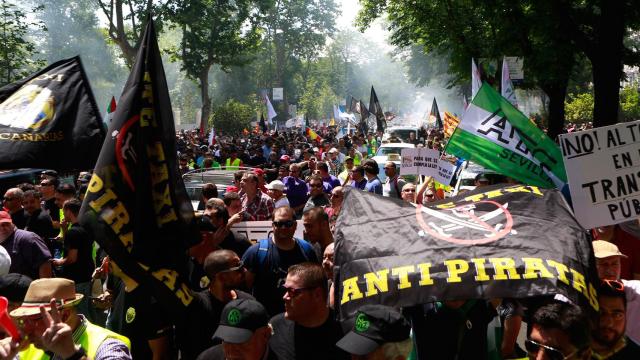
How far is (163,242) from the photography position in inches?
159

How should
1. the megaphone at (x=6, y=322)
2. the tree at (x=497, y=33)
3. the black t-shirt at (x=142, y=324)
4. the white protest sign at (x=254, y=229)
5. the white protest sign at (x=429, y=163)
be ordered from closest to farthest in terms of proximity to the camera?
the megaphone at (x=6, y=322) < the black t-shirt at (x=142, y=324) < the white protest sign at (x=254, y=229) < the white protest sign at (x=429, y=163) < the tree at (x=497, y=33)

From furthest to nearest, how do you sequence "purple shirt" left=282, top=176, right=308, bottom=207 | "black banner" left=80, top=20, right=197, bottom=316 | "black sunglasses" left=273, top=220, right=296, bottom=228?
"purple shirt" left=282, top=176, right=308, bottom=207, "black sunglasses" left=273, top=220, right=296, bottom=228, "black banner" left=80, top=20, right=197, bottom=316

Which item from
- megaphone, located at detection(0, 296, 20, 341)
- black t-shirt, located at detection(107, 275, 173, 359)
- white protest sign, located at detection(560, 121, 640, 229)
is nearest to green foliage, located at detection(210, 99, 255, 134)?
black t-shirt, located at detection(107, 275, 173, 359)

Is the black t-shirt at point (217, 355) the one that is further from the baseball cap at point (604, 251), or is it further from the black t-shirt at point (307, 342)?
the baseball cap at point (604, 251)

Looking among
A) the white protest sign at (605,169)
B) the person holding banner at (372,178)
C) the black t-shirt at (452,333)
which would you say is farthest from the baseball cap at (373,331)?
the person holding banner at (372,178)

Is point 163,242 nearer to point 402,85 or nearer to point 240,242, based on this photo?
point 240,242

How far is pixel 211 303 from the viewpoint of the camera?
15.1 feet

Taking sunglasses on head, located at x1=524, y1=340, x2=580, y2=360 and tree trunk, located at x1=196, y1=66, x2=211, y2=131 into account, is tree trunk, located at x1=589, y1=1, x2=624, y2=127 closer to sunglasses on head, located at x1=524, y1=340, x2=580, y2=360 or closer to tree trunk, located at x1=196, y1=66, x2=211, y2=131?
sunglasses on head, located at x1=524, y1=340, x2=580, y2=360

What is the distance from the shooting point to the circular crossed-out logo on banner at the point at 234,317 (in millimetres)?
3451

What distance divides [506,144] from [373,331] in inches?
119

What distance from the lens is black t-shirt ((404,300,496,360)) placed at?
160 inches

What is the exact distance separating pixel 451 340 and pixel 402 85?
142685 millimetres

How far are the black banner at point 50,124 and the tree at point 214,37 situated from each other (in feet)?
Answer: 104

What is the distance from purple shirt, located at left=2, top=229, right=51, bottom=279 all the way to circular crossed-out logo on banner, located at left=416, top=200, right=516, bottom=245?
376 centimetres
